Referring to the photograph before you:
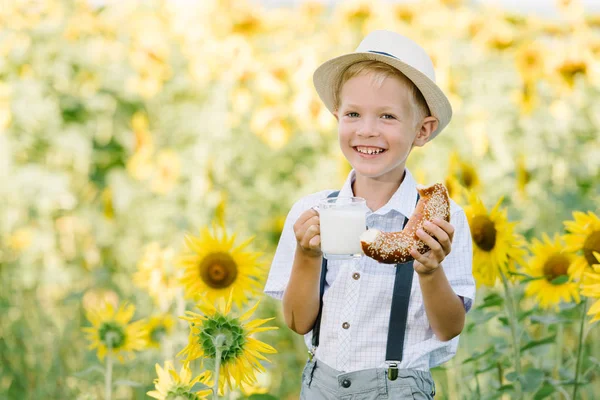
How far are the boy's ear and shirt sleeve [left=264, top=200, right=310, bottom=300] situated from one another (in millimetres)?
345

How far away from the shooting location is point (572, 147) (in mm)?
4812

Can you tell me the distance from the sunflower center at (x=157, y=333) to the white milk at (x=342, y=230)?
137 cm

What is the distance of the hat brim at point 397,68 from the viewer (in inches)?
76.7

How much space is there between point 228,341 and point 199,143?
9.52ft

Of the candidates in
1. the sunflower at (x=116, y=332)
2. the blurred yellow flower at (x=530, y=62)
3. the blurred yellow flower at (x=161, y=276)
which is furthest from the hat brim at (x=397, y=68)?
the blurred yellow flower at (x=530, y=62)

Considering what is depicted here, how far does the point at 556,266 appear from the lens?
2.73 m

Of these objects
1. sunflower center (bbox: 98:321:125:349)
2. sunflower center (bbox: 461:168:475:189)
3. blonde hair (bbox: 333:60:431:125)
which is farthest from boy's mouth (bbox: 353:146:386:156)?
sunflower center (bbox: 461:168:475:189)

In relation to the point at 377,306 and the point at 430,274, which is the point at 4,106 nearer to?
the point at 377,306

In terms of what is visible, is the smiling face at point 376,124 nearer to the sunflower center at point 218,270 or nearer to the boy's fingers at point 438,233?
the boy's fingers at point 438,233

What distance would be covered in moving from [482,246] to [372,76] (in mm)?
792

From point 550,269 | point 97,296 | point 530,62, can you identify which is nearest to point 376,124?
point 550,269

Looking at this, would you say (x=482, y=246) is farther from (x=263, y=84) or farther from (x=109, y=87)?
(x=109, y=87)

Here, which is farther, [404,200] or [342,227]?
[404,200]

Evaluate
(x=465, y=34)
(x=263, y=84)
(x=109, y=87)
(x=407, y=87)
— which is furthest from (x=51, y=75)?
(x=407, y=87)
